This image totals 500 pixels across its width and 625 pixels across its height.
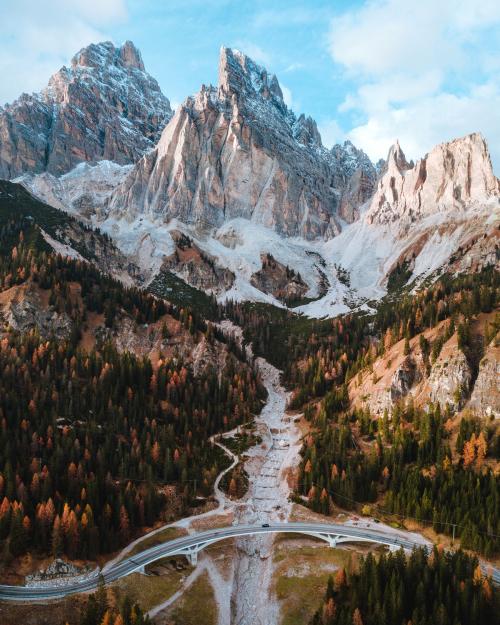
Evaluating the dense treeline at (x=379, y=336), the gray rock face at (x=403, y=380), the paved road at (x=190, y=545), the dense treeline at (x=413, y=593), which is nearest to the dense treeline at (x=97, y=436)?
the paved road at (x=190, y=545)

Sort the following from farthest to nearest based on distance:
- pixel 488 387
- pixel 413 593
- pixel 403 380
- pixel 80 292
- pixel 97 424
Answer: pixel 80 292 < pixel 403 380 < pixel 97 424 < pixel 488 387 < pixel 413 593

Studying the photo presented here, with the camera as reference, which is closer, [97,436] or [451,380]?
[97,436]

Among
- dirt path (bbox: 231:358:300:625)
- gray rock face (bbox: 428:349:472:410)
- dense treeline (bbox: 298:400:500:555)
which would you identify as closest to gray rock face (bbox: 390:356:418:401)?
dense treeline (bbox: 298:400:500:555)

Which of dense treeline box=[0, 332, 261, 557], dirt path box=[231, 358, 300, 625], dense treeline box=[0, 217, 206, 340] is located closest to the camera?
dirt path box=[231, 358, 300, 625]

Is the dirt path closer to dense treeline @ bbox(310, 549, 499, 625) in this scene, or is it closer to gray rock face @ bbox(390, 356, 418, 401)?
dense treeline @ bbox(310, 549, 499, 625)

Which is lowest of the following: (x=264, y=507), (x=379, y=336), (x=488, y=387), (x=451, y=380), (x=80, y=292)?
(x=264, y=507)

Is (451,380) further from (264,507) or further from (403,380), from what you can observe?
(264,507)

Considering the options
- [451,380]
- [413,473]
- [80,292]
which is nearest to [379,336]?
[451,380]
